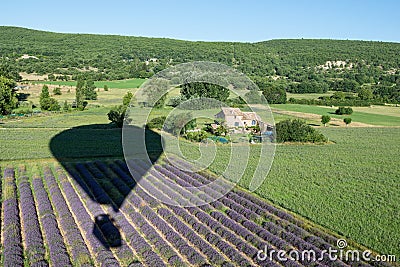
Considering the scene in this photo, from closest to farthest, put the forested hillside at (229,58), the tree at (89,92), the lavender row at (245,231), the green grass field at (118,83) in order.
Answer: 1. the lavender row at (245,231)
2. the tree at (89,92)
3. the green grass field at (118,83)
4. the forested hillside at (229,58)

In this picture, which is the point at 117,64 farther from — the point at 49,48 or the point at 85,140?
the point at 85,140

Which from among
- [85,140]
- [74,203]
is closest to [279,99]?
[85,140]

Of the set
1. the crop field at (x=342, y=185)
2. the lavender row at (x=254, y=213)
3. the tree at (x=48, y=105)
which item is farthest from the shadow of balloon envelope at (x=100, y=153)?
the tree at (x=48, y=105)

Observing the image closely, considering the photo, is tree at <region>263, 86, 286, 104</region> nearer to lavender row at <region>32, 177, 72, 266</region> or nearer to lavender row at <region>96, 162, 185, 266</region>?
lavender row at <region>96, 162, 185, 266</region>

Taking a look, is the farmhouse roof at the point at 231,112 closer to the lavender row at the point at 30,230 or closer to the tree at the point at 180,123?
the tree at the point at 180,123

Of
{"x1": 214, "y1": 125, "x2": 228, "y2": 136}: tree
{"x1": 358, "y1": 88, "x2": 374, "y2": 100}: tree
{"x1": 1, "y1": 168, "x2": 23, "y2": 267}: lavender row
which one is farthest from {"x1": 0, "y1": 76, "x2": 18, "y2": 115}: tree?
{"x1": 358, "y1": 88, "x2": 374, "y2": 100}: tree

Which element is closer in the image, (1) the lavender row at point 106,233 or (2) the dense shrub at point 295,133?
(1) the lavender row at point 106,233

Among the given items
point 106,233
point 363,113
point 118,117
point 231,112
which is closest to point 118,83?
point 118,117
